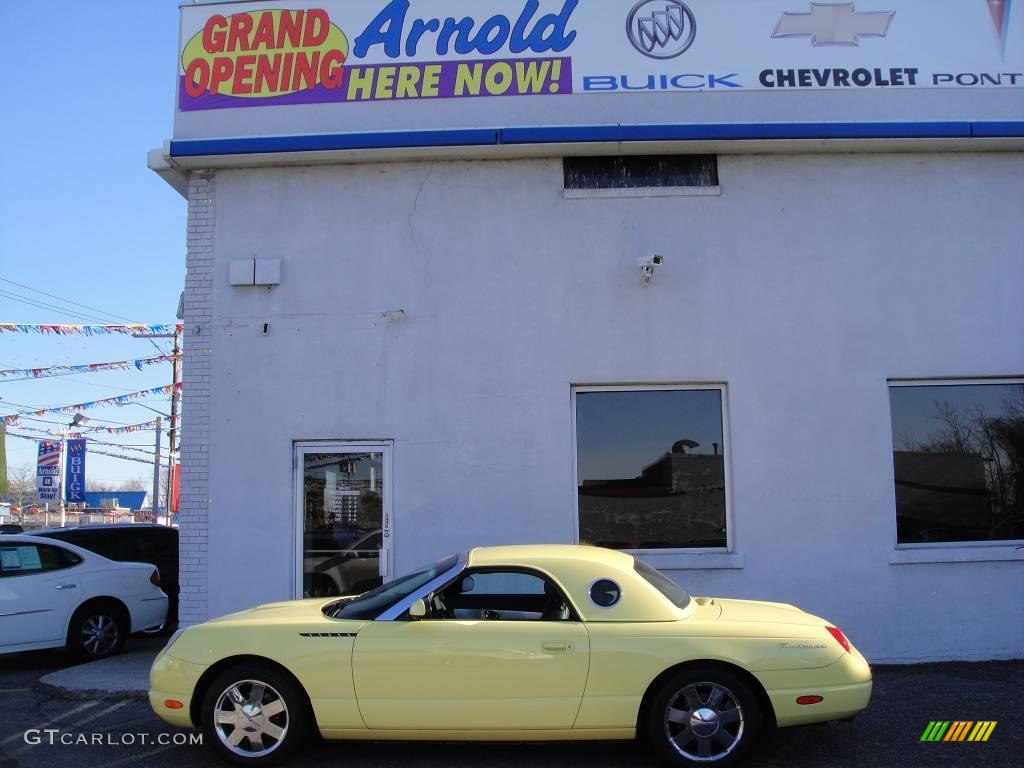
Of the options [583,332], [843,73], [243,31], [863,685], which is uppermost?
[243,31]

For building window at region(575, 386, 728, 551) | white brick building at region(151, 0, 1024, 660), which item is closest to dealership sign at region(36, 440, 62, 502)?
white brick building at region(151, 0, 1024, 660)

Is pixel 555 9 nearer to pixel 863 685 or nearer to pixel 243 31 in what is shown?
pixel 243 31

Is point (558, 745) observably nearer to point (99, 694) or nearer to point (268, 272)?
point (99, 694)

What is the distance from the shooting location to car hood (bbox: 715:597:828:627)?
5492mm

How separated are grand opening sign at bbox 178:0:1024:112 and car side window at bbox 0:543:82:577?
16.1ft

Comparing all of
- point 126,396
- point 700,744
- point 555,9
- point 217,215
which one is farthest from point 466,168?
point 126,396

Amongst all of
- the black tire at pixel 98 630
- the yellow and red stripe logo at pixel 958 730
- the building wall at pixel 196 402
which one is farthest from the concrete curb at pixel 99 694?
the yellow and red stripe logo at pixel 958 730

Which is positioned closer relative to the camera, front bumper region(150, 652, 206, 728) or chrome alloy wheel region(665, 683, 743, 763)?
chrome alloy wheel region(665, 683, 743, 763)

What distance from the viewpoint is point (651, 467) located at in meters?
8.65

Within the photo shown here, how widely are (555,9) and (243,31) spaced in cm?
322

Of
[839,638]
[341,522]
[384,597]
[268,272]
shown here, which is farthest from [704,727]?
[268,272]

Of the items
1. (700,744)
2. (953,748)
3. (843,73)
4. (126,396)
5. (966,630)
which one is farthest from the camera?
(126,396)

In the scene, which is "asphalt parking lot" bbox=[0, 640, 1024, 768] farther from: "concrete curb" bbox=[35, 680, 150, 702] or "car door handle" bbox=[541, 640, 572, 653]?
"car door handle" bbox=[541, 640, 572, 653]

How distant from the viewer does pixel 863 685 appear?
5297 millimetres
